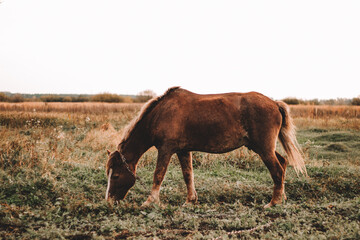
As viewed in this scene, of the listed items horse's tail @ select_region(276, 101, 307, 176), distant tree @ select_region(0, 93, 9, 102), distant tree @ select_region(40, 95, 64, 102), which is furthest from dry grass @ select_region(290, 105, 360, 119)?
distant tree @ select_region(0, 93, 9, 102)

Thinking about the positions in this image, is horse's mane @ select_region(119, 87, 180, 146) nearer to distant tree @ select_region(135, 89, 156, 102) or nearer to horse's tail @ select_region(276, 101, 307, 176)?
horse's tail @ select_region(276, 101, 307, 176)

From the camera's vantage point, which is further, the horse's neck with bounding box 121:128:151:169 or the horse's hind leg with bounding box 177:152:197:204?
the horse's hind leg with bounding box 177:152:197:204

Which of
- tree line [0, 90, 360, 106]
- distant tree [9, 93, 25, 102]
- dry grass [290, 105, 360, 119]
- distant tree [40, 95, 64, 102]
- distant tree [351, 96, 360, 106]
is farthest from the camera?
distant tree [40, 95, 64, 102]

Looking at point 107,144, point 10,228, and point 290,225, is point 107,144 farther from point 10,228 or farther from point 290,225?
point 290,225

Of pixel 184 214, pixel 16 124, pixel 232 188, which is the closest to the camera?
pixel 184 214

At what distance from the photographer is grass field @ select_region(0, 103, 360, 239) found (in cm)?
340

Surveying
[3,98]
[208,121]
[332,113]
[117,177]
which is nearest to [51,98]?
[3,98]

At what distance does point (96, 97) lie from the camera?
35.2 m

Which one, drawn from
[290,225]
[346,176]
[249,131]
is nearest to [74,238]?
[290,225]

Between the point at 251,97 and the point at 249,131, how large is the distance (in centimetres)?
61

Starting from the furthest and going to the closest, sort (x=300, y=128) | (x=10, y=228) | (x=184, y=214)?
(x=300, y=128), (x=184, y=214), (x=10, y=228)

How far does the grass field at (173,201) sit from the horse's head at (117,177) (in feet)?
0.60

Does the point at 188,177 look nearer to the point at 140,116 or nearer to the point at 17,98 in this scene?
the point at 140,116

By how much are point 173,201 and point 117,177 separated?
1296 millimetres
